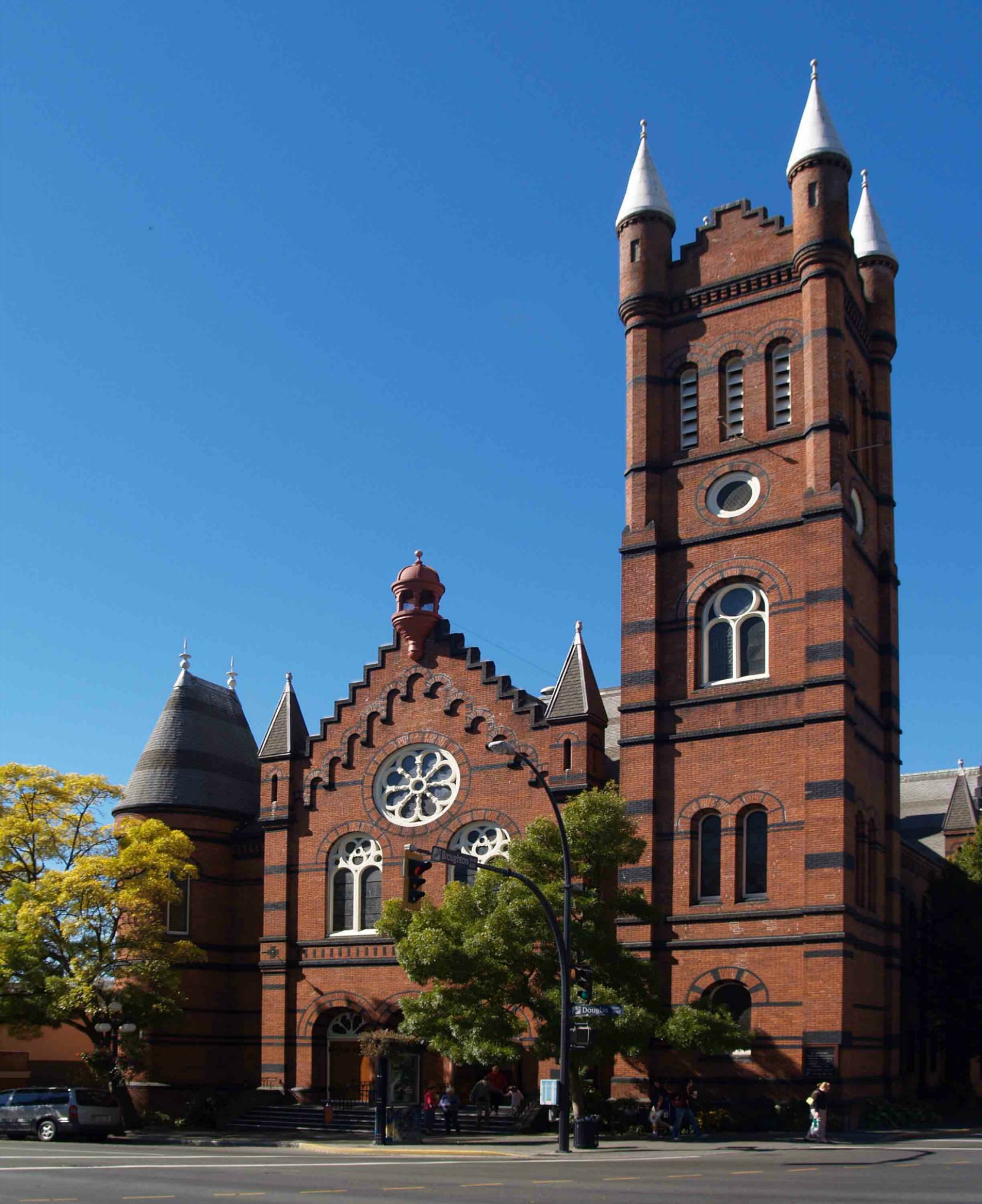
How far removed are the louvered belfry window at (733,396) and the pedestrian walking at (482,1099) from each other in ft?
63.0

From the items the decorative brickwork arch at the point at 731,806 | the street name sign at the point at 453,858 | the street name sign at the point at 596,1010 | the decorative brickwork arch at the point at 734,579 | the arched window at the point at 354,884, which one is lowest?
the street name sign at the point at 596,1010

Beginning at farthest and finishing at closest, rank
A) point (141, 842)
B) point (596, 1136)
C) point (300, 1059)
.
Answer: point (300, 1059) < point (141, 842) < point (596, 1136)

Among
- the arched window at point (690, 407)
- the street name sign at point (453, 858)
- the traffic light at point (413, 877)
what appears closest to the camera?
the traffic light at point (413, 877)

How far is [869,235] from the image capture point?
150ft

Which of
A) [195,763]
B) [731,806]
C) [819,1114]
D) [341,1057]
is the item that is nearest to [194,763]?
[195,763]

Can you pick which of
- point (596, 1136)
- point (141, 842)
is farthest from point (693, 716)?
point (141, 842)

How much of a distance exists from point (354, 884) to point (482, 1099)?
8.73 meters

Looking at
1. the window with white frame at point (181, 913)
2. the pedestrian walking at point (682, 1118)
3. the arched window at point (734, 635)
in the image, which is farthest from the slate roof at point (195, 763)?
the pedestrian walking at point (682, 1118)

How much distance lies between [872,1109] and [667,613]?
1411 cm

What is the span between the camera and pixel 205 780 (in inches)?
1868

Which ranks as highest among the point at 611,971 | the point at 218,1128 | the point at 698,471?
the point at 698,471

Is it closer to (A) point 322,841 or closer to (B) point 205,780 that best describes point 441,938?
(A) point 322,841

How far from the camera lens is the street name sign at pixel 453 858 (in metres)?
29.6

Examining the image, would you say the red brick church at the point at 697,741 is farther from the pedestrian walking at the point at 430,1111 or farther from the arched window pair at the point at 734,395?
the pedestrian walking at the point at 430,1111
